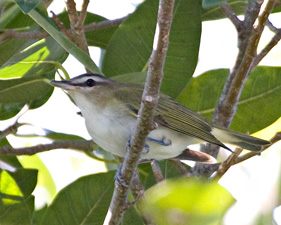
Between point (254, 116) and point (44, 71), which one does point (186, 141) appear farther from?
point (44, 71)

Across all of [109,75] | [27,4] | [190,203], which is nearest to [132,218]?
[109,75]

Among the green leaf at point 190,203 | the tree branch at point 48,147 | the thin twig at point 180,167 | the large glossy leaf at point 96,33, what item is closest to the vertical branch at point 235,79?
the thin twig at point 180,167

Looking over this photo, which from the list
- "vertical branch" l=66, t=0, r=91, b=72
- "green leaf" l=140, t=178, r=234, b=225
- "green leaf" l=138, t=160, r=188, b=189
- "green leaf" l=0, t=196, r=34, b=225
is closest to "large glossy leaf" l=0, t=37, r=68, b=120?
"vertical branch" l=66, t=0, r=91, b=72

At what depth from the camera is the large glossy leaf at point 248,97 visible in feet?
9.37

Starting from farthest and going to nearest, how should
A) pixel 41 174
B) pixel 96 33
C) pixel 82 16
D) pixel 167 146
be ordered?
pixel 41 174 < pixel 96 33 < pixel 167 146 < pixel 82 16

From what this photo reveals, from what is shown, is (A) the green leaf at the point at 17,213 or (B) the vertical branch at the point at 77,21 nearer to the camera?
(B) the vertical branch at the point at 77,21

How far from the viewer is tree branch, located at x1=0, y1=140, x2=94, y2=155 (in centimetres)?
267

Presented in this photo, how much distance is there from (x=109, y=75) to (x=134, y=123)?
44cm

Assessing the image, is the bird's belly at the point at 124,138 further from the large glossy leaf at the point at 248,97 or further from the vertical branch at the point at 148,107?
the vertical branch at the point at 148,107

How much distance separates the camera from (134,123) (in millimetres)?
2557

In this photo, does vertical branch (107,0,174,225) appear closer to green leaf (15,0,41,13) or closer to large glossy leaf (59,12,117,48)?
green leaf (15,0,41,13)

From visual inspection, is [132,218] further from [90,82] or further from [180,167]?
[90,82]

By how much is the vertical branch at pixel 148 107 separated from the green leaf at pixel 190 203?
742mm

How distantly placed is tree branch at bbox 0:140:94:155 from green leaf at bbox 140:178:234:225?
206 cm
